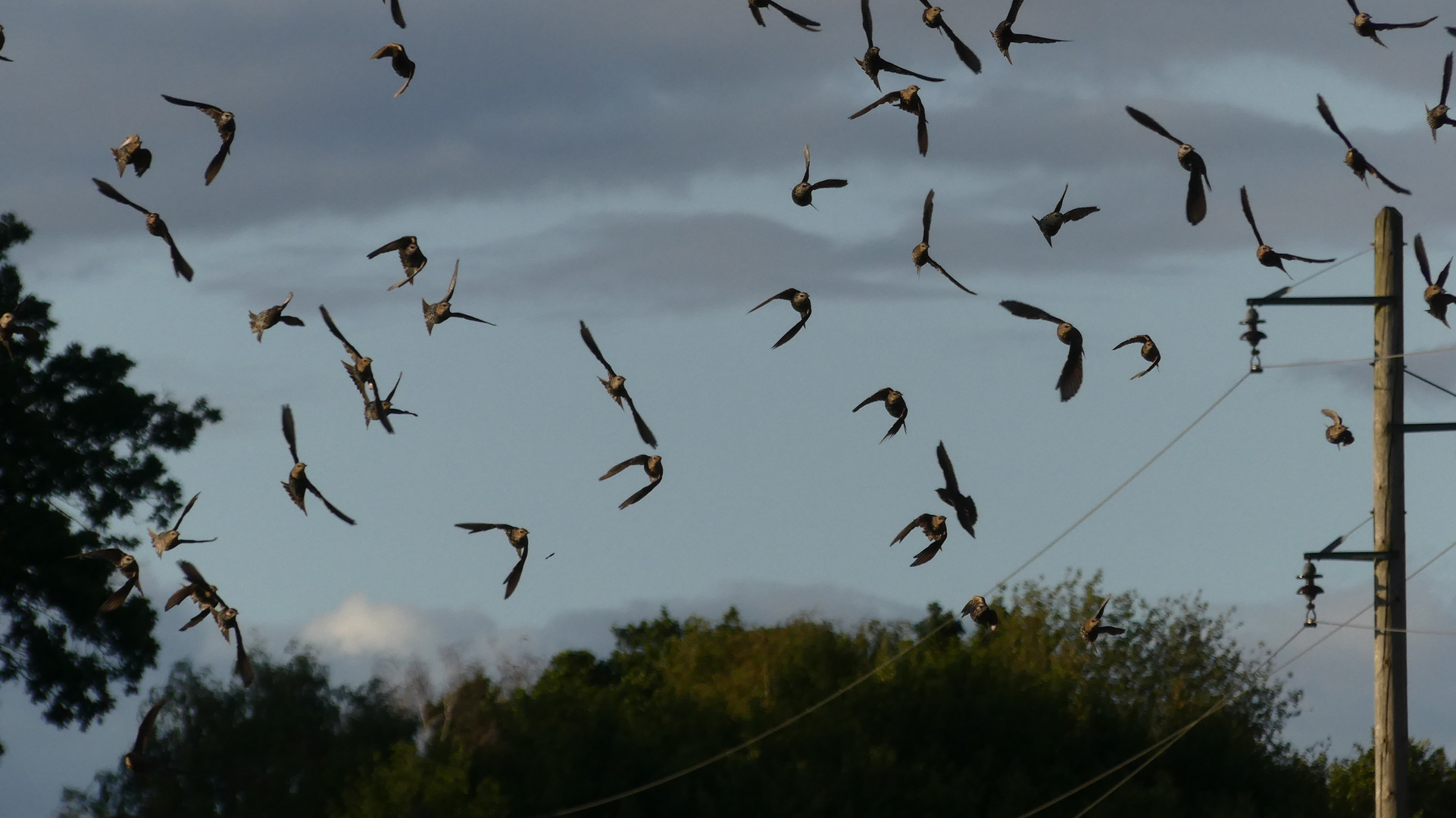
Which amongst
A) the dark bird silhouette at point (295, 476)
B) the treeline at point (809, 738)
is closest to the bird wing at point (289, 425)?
the dark bird silhouette at point (295, 476)

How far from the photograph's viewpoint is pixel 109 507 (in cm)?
3819

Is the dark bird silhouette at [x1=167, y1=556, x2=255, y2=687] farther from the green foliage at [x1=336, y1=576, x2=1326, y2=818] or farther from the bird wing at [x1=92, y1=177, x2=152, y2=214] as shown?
the green foliage at [x1=336, y1=576, x2=1326, y2=818]

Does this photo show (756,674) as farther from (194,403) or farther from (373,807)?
(194,403)

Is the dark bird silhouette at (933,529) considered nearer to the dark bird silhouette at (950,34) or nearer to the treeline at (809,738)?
the dark bird silhouette at (950,34)

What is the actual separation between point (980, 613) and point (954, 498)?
3879 mm

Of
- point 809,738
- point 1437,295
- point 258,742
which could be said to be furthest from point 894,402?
point 258,742

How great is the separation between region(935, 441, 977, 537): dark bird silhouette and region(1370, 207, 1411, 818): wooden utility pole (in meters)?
9.97

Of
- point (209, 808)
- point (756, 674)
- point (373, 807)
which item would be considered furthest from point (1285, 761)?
point (209, 808)

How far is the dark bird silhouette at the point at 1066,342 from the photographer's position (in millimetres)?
10766

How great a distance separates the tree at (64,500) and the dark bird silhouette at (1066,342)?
2891cm

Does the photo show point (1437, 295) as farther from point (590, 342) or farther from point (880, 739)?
point (880, 739)

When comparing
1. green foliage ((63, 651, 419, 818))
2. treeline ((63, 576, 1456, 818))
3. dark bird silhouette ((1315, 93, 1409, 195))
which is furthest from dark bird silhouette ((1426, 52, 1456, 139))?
green foliage ((63, 651, 419, 818))

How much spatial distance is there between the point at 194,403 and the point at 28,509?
526cm

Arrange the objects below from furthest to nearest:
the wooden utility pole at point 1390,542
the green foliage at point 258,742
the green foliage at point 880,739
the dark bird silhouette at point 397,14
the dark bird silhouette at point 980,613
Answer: the green foliage at point 258,742, the green foliage at point 880,739, the wooden utility pole at point 1390,542, the dark bird silhouette at point 980,613, the dark bird silhouette at point 397,14
